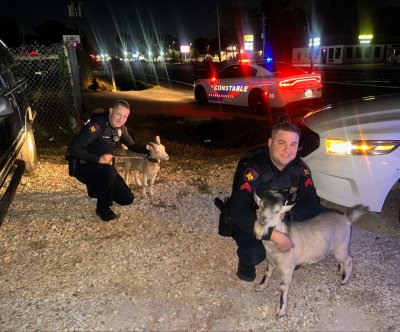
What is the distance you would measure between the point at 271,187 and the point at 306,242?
506 millimetres

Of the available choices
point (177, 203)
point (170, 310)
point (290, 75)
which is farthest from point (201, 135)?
point (170, 310)

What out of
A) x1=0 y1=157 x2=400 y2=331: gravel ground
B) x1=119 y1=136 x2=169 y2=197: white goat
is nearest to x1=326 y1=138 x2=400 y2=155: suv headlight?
x1=0 y1=157 x2=400 y2=331: gravel ground

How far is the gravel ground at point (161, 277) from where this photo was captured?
300cm

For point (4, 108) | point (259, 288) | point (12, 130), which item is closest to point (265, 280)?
point (259, 288)

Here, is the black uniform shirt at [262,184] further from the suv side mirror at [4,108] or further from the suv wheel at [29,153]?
the suv wheel at [29,153]

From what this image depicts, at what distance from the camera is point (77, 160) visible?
4484 millimetres

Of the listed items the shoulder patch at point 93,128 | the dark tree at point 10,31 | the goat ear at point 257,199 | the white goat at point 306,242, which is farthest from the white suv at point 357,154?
the dark tree at point 10,31

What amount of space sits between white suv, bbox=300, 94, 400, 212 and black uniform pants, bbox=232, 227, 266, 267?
3.99 feet

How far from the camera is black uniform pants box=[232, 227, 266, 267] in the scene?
3.32 meters

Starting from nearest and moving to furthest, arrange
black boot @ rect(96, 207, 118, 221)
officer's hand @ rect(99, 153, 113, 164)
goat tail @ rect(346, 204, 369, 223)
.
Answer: goat tail @ rect(346, 204, 369, 223)
officer's hand @ rect(99, 153, 113, 164)
black boot @ rect(96, 207, 118, 221)

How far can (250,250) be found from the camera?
3.33m

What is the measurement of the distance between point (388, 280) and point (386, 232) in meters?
0.95

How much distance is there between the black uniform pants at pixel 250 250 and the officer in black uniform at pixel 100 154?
1826 millimetres

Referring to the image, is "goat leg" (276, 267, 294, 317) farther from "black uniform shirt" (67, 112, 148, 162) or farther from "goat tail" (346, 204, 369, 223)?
"black uniform shirt" (67, 112, 148, 162)
